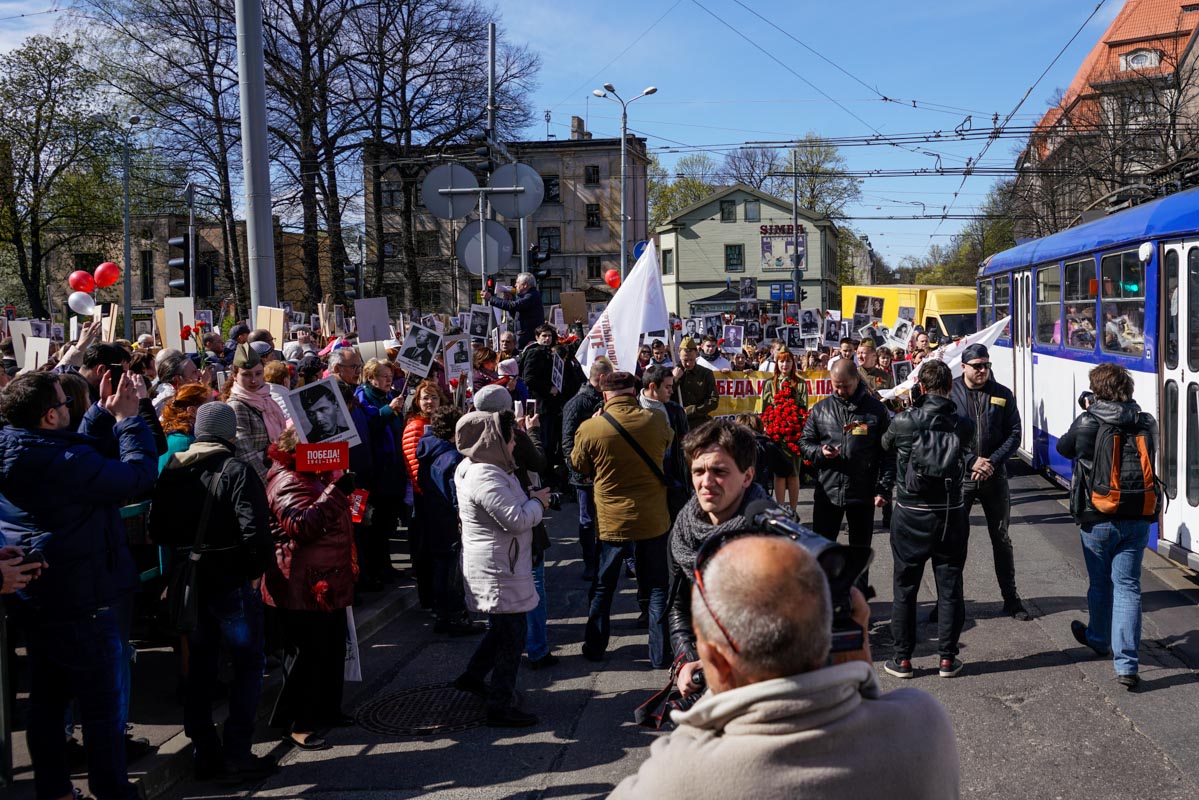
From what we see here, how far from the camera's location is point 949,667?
6391mm

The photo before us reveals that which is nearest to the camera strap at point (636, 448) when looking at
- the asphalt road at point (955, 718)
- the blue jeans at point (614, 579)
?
the blue jeans at point (614, 579)

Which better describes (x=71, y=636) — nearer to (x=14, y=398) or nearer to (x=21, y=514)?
(x=21, y=514)

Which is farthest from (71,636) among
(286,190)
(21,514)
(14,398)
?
(286,190)

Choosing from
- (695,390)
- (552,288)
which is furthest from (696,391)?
(552,288)

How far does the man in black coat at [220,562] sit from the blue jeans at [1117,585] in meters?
4.67

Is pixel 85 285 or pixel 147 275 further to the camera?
pixel 147 275

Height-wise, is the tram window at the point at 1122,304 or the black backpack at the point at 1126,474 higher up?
the tram window at the point at 1122,304

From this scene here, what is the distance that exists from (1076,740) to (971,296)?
2992 cm

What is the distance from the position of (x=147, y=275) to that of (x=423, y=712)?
61.2m

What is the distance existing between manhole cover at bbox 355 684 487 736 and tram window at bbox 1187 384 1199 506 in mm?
5616

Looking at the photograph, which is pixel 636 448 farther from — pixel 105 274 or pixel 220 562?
pixel 105 274

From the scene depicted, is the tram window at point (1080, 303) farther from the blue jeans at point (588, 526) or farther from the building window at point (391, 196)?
the building window at point (391, 196)

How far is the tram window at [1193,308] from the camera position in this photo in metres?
8.24

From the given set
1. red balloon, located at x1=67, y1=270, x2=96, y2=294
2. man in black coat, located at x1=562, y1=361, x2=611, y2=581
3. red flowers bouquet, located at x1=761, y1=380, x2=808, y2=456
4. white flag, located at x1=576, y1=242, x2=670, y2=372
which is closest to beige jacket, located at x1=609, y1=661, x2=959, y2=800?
man in black coat, located at x1=562, y1=361, x2=611, y2=581
